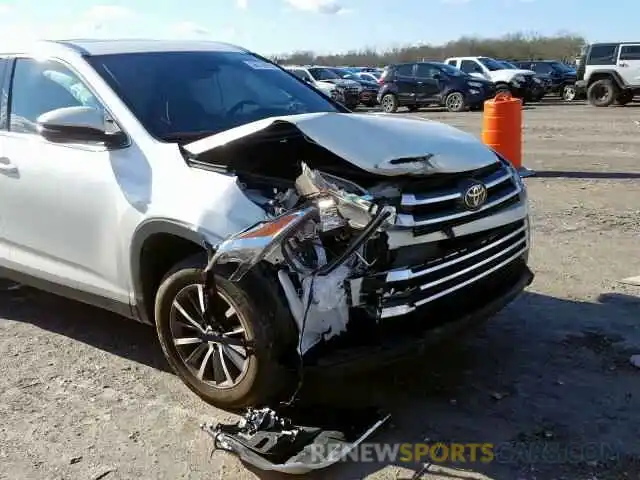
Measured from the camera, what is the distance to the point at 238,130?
142 inches

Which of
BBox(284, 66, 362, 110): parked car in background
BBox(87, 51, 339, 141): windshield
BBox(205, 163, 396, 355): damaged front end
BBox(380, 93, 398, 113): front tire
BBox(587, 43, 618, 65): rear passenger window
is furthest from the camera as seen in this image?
BBox(284, 66, 362, 110): parked car in background

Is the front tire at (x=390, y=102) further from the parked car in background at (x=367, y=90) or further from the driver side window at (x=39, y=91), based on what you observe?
the driver side window at (x=39, y=91)

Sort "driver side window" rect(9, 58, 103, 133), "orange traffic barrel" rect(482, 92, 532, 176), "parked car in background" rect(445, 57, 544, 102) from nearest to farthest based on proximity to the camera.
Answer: "driver side window" rect(9, 58, 103, 133) → "orange traffic barrel" rect(482, 92, 532, 176) → "parked car in background" rect(445, 57, 544, 102)

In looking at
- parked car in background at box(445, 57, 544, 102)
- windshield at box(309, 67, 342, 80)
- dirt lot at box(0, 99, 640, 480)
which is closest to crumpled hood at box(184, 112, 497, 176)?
dirt lot at box(0, 99, 640, 480)

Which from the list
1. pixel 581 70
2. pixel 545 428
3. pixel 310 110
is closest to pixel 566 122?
pixel 581 70

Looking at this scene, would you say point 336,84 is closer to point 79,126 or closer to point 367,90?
point 367,90

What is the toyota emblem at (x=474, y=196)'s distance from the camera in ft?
11.8

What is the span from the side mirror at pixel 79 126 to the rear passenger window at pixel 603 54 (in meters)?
22.4

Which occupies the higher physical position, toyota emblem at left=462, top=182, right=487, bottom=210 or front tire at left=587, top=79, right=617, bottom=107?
toyota emblem at left=462, top=182, right=487, bottom=210

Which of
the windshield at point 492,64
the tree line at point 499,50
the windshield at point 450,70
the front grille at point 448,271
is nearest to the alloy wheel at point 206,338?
the front grille at point 448,271

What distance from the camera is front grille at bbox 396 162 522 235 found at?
3.37 m

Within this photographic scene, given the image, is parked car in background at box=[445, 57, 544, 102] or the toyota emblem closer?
the toyota emblem

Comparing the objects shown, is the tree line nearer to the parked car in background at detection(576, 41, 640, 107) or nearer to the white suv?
the parked car in background at detection(576, 41, 640, 107)

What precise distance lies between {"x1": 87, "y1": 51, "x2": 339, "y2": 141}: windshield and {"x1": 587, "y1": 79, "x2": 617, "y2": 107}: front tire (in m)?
21.3
